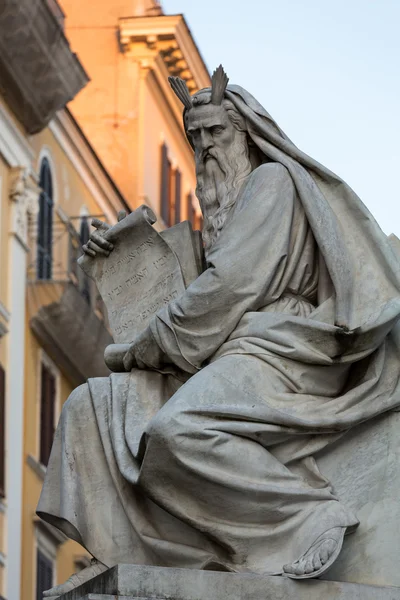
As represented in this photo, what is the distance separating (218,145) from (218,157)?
47mm

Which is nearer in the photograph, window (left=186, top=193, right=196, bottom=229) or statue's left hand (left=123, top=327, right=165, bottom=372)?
statue's left hand (left=123, top=327, right=165, bottom=372)

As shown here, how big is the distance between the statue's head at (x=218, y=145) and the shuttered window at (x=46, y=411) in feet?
80.5

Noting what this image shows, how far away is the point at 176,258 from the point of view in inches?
334

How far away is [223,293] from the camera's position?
7.97m

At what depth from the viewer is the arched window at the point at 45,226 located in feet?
112

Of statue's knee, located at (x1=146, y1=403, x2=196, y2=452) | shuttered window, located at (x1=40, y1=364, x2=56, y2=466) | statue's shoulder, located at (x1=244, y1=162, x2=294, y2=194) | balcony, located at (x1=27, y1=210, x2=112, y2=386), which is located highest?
balcony, located at (x1=27, y1=210, x2=112, y2=386)

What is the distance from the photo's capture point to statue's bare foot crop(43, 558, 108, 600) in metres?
7.81

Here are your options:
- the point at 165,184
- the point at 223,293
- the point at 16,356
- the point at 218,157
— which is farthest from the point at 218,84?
the point at 165,184

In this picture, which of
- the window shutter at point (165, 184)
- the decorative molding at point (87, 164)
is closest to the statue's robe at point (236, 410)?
the decorative molding at point (87, 164)

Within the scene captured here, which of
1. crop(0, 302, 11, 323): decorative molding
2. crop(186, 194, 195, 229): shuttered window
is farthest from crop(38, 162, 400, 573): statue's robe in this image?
crop(186, 194, 195, 229): shuttered window

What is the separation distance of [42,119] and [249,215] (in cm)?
2540

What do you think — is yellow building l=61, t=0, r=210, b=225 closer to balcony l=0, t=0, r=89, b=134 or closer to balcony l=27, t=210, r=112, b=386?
balcony l=27, t=210, r=112, b=386

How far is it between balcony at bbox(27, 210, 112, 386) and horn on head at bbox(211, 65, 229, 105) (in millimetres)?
24711

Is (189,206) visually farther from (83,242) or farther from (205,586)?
(205,586)
